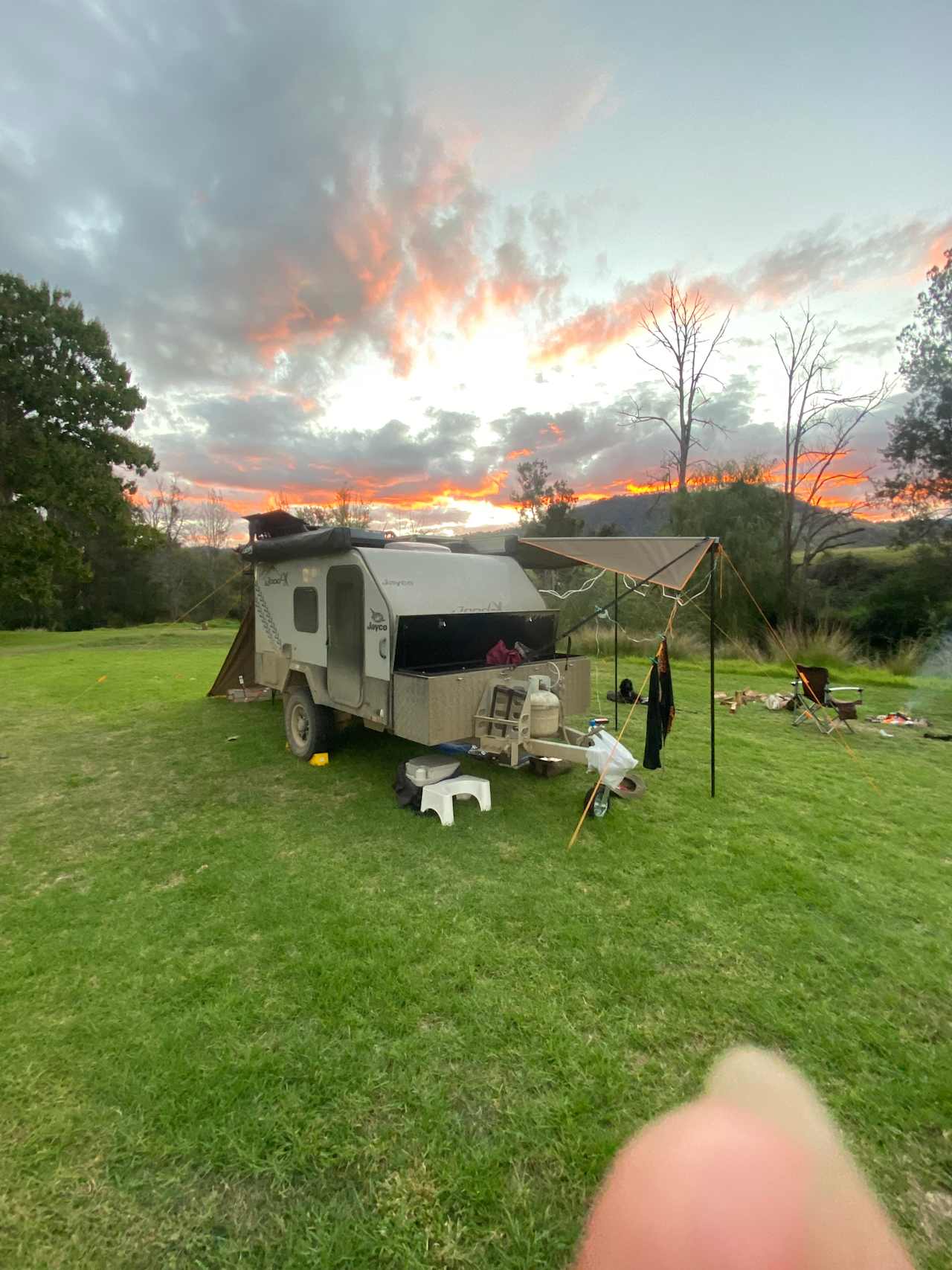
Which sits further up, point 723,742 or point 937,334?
point 937,334

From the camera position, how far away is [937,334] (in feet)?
66.7

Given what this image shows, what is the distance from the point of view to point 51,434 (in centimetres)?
2120

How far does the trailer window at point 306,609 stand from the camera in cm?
646

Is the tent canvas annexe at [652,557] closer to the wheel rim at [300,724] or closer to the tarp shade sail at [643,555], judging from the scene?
the tarp shade sail at [643,555]

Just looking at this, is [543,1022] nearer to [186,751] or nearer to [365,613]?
[365,613]

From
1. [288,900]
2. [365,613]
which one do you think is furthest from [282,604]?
[288,900]

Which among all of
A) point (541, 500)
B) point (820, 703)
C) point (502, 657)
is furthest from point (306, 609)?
point (541, 500)

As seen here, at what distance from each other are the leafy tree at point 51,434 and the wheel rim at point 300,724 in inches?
781

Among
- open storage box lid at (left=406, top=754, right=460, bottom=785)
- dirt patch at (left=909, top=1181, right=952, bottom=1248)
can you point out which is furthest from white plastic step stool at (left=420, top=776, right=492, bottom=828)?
dirt patch at (left=909, top=1181, right=952, bottom=1248)

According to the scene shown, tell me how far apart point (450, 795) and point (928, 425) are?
78.2ft

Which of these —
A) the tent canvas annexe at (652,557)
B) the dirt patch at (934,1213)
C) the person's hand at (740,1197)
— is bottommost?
the dirt patch at (934,1213)

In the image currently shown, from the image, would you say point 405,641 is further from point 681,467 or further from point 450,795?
point 681,467

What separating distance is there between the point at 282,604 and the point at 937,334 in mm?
24985

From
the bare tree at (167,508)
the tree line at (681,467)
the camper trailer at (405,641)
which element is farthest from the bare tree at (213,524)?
the camper trailer at (405,641)
